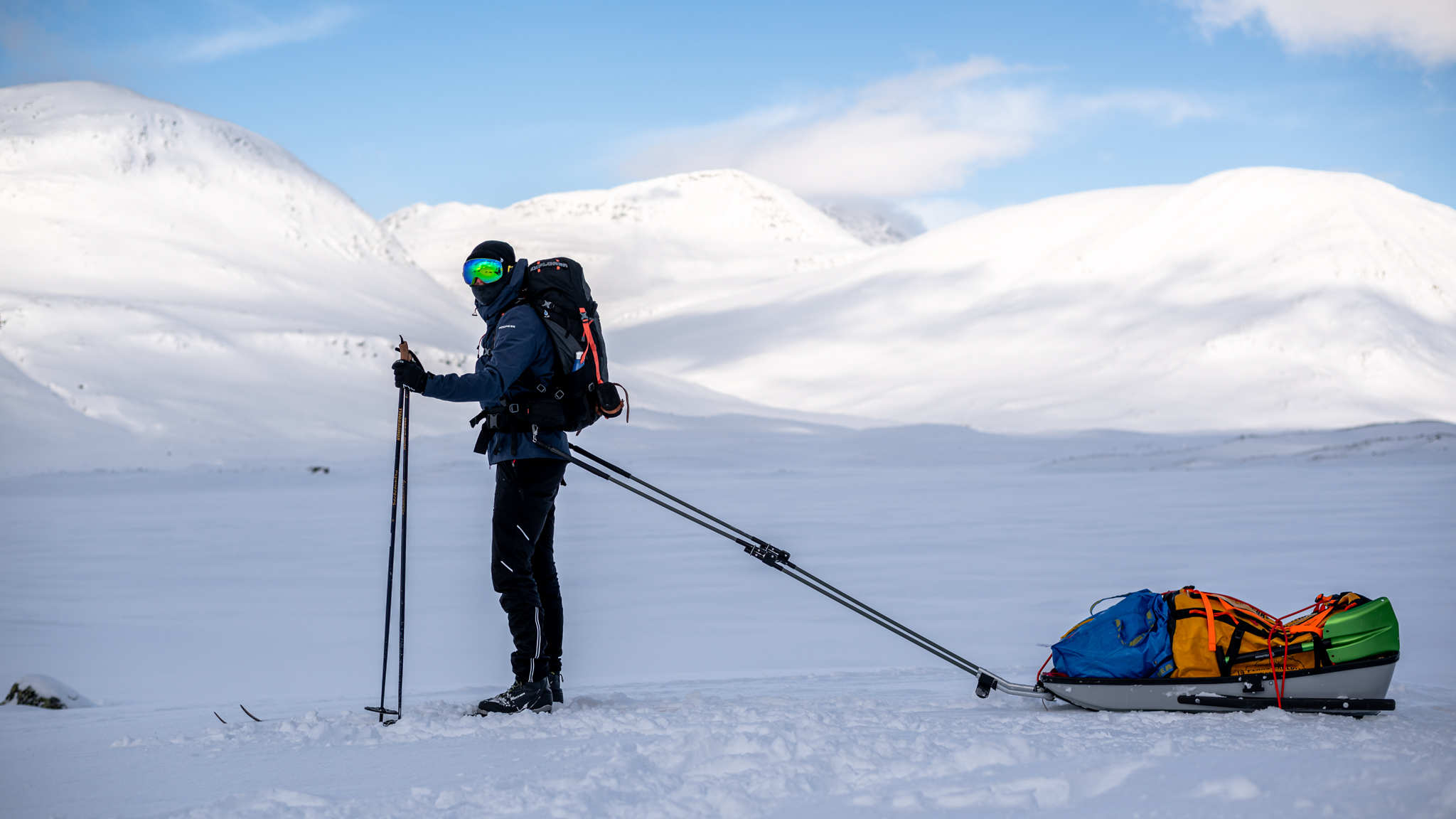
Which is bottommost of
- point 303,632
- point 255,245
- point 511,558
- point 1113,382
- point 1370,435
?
point 303,632

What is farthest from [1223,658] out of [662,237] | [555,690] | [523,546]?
[662,237]

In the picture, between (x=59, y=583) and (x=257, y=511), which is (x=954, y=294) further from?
(x=59, y=583)

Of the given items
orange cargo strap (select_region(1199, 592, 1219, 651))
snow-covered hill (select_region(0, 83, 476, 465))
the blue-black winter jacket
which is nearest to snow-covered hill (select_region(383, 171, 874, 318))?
snow-covered hill (select_region(0, 83, 476, 465))

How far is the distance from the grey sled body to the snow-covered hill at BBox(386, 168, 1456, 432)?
31.8 meters

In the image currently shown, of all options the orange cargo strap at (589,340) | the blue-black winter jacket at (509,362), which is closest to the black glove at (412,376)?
the blue-black winter jacket at (509,362)

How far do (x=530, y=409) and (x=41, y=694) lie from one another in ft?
8.42

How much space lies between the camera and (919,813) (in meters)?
2.89

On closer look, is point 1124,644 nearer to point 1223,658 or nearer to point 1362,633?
point 1223,658

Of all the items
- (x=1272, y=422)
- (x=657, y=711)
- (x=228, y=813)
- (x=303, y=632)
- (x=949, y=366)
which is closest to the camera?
(x=228, y=813)

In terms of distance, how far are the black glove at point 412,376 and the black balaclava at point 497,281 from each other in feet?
1.63

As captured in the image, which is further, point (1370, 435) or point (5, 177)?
point (5, 177)

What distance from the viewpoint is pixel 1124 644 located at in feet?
13.3

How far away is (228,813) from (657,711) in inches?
63.9

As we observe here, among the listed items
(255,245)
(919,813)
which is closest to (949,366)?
(255,245)
